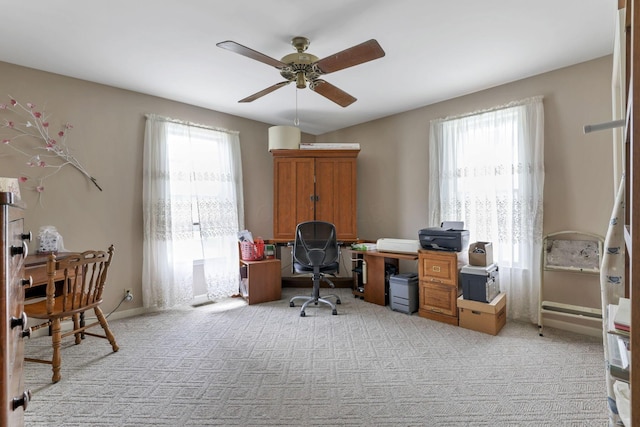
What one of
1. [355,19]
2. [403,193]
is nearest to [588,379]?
[403,193]

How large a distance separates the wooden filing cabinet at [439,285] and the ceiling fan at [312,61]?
1978mm

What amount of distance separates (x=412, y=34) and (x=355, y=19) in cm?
51

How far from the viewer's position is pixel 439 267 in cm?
321

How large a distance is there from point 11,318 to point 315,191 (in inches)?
139

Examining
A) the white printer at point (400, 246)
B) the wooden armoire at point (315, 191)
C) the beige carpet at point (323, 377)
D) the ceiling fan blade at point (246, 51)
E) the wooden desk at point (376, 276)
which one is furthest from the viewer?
the wooden armoire at point (315, 191)

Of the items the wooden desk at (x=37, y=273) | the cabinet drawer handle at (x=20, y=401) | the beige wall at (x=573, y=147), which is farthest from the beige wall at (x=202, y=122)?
the cabinet drawer handle at (x=20, y=401)

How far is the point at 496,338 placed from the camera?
107 inches

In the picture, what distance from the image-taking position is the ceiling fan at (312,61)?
191 centimetres

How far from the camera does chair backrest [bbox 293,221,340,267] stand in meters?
3.46

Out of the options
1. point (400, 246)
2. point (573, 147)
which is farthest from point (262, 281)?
point (573, 147)

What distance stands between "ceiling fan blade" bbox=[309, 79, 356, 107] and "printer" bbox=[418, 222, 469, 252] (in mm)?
1689

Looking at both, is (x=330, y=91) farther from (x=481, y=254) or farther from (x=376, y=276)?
(x=376, y=276)

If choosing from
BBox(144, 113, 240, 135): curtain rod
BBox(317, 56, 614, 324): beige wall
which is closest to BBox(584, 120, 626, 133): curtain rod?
BBox(317, 56, 614, 324): beige wall

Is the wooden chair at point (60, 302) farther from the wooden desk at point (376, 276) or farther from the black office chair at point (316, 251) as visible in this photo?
the wooden desk at point (376, 276)
